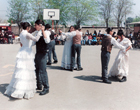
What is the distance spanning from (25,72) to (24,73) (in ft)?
0.11

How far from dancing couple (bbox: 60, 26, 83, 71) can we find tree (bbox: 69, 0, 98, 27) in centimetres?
3858

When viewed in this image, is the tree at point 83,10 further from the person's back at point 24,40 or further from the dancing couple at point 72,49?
the person's back at point 24,40

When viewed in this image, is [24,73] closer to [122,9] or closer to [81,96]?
[81,96]

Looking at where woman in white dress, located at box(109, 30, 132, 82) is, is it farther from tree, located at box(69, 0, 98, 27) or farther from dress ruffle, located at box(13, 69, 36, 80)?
tree, located at box(69, 0, 98, 27)

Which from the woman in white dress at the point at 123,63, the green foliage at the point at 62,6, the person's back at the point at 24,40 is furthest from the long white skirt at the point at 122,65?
the green foliage at the point at 62,6

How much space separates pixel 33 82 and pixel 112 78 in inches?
125

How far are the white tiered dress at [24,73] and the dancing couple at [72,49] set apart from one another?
307cm

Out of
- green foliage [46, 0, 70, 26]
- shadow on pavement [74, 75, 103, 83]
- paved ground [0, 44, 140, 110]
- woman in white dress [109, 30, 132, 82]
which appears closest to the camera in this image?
paved ground [0, 44, 140, 110]

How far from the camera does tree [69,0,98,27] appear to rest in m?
45.6

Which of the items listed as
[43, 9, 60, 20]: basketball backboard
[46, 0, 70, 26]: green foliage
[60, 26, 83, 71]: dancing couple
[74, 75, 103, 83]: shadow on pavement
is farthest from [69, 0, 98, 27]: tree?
[74, 75, 103, 83]: shadow on pavement

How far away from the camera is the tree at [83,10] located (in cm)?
4556

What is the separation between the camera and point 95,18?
47.8 m

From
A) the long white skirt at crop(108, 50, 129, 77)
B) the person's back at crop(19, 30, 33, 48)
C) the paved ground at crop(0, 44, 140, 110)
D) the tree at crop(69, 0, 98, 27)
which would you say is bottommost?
the paved ground at crop(0, 44, 140, 110)

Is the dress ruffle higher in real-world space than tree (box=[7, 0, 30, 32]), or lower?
lower
